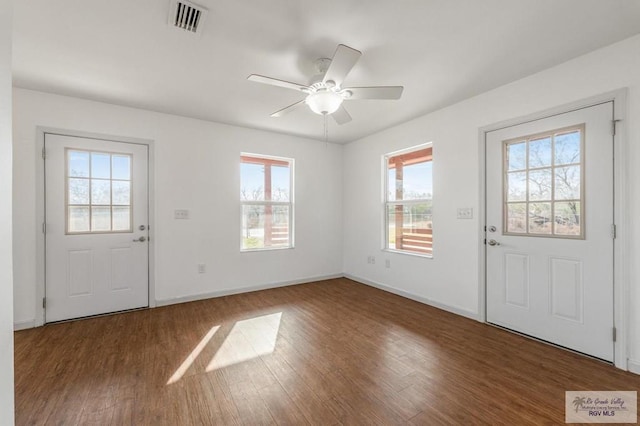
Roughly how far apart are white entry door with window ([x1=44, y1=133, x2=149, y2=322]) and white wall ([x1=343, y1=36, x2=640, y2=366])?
3.25 metres

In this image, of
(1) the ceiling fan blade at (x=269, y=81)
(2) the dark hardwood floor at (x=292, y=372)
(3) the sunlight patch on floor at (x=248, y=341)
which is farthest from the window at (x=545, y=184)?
(3) the sunlight patch on floor at (x=248, y=341)

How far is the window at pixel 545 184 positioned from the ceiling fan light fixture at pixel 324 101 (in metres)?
1.95

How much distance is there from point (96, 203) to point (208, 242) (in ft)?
4.50

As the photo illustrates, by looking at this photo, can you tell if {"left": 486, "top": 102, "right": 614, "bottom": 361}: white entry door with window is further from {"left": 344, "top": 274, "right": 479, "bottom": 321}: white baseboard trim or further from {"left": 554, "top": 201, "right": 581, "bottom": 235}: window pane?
{"left": 344, "top": 274, "right": 479, "bottom": 321}: white baseboard trim

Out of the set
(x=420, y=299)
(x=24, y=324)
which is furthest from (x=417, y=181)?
(x=24, y=324)

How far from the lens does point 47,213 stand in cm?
305

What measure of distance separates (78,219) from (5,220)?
9.27ft

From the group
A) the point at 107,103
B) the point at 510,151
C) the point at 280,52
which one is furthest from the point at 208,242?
the point at 510,151

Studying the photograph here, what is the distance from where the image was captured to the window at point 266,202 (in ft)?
14.3

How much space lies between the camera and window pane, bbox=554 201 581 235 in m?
2.44

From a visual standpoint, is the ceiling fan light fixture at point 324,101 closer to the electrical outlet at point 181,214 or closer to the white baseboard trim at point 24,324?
the electrical outlet at point 181,214

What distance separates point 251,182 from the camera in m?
4.41

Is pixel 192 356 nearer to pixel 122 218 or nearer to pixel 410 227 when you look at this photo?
pixel 122 218

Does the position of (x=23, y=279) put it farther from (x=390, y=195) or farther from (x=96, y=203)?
(x=390, y=195)
